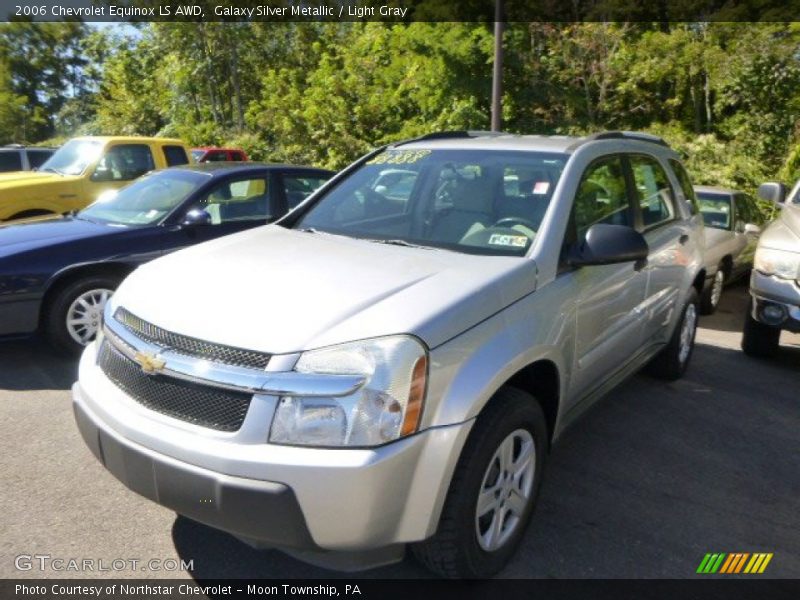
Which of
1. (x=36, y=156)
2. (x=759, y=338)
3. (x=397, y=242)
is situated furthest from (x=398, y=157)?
(x=36, y=156)

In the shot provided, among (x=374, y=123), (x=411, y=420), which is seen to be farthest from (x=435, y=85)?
(x=411, y=420)

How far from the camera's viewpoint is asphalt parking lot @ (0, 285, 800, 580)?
283cm

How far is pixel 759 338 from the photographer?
580 cm

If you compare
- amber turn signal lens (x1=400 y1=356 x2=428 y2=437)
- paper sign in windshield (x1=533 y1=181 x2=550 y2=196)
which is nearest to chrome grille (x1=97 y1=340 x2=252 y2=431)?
amber turn signal lens (x1=400 y1=356 x2=428 y2=437)

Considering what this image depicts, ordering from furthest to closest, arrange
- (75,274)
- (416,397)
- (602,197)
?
(75,274) → (602,197) → (416,397)

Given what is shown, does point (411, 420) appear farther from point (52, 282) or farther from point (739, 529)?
point (52, 282)

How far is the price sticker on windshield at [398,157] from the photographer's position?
12.7 ft

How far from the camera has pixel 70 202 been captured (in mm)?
8383

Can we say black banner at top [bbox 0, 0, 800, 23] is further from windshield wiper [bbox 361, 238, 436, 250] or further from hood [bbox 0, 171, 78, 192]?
windshield wiper [bbox 361, 238, 436, 250]

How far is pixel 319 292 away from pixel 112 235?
Result: 344 cm

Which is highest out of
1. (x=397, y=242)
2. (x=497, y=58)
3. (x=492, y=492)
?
(x=497, y=58)

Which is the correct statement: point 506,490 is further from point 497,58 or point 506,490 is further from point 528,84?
point 528,84

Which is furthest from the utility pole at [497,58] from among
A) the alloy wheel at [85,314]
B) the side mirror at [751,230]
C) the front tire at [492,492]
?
the front tire at [492,492]

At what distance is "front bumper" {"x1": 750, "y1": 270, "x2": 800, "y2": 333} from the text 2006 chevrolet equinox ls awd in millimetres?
2144
